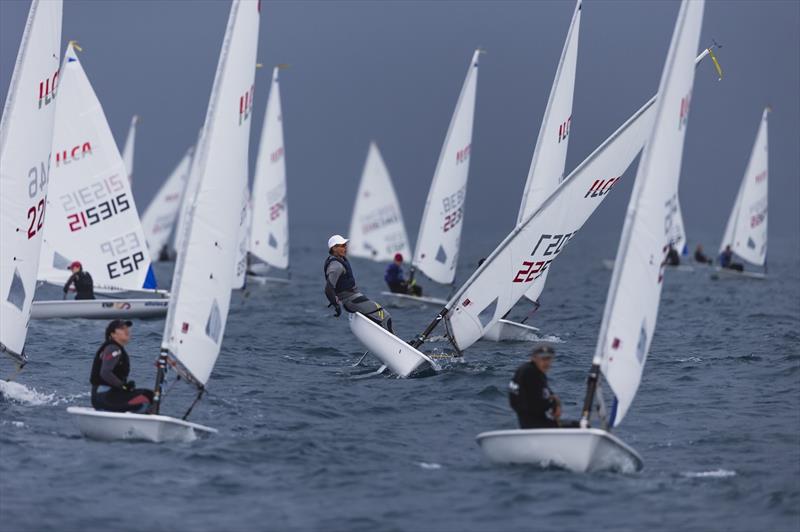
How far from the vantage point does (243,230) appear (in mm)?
32656

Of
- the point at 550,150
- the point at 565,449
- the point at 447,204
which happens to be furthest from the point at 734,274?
the point at 565,449

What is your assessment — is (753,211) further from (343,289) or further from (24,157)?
(24,157)

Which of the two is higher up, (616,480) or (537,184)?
(537,184)

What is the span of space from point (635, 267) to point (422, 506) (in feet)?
11.0

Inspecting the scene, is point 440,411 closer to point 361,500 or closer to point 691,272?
point 361,500

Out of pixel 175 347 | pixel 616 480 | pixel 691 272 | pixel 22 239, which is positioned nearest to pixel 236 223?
pixel 175 347

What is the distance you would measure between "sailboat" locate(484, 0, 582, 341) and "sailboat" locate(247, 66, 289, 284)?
18.0m

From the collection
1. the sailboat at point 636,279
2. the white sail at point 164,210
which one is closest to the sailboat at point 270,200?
Result: the white sail at point 164,210

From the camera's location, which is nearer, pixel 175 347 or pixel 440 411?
pixel 175 347

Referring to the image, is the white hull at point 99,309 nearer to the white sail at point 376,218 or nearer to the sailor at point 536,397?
the sailor at point 536,397

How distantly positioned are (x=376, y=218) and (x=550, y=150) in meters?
34.1

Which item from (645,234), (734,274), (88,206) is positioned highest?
(645,234)

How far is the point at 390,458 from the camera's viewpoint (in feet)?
41.1

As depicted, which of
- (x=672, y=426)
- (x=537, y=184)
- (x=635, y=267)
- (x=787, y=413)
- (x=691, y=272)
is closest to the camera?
(x=635, y=267)
